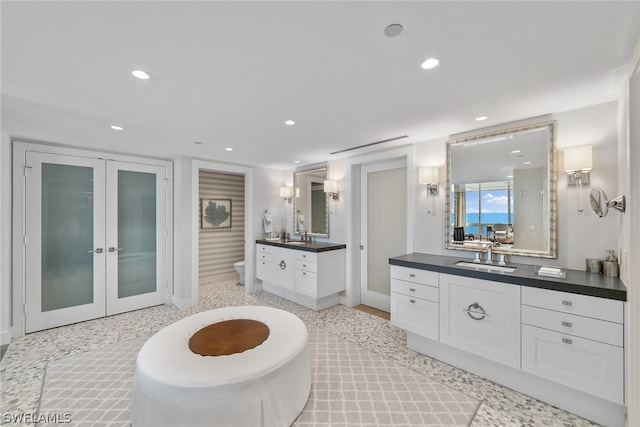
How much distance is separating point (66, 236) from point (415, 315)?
14.6 ft

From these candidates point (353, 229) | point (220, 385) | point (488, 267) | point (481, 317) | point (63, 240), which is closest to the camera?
point (220, 385)

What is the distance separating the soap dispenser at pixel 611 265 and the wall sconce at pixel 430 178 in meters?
1.52

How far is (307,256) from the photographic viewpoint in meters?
3.99

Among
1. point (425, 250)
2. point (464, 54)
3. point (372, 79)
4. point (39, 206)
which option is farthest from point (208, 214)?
point (464, 54)

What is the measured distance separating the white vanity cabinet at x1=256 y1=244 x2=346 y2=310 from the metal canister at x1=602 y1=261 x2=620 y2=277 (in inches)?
113

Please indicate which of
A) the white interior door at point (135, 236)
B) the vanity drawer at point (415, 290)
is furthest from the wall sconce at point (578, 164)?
the white interior door at point (135, 236)

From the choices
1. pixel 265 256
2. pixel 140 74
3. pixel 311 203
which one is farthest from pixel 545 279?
pixel 265 256

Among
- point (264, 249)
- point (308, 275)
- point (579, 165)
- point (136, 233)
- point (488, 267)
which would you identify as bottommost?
point (308, 275)

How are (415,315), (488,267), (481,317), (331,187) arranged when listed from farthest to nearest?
(331,187)
(415,315)
(488,267)
(481,317)

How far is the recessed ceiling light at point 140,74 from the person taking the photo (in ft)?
5.47

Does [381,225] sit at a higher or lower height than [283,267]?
higher

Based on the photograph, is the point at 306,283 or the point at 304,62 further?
the point at 306,283

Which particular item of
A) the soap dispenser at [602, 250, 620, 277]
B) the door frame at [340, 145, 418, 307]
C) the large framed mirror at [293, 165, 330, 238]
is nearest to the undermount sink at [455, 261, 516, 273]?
the soap dispenser at [602, 250, 620, 277]

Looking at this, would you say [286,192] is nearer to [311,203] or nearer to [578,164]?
[311,203]
